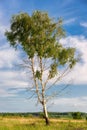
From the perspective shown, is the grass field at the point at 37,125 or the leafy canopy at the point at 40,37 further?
the leafy canopy at the point at 40,37

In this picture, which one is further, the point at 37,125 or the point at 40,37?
the point at 40,37

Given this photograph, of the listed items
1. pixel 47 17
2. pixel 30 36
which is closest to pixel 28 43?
pixel 30 36

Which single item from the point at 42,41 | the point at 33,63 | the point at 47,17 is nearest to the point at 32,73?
the point at 33,63

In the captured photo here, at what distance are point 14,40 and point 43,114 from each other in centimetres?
872

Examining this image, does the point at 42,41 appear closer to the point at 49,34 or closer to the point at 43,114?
the point at 49,34

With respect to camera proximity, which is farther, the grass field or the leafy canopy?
the leafy canopy

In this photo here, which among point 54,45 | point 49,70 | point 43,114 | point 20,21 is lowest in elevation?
point 43,114

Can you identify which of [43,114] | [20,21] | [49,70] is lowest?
[43,114]

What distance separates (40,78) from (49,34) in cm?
508

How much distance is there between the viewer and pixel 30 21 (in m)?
40.1

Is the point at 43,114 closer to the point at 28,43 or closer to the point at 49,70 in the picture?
the point at 49,70

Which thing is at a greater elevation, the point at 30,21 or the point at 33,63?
the point at 30,21

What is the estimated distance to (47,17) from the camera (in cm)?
4044

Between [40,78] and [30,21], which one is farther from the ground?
[30,21]
